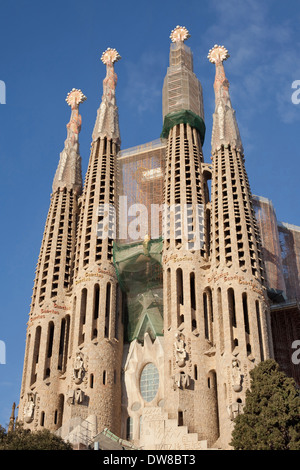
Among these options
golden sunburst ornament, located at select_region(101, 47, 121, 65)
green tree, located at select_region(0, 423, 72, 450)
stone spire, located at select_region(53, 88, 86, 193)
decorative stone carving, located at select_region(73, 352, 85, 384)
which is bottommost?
green tree, located at select_region(0, 423, 72, 450)

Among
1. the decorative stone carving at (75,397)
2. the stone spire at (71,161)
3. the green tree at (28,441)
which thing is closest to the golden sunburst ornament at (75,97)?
the stone spire at (71,161)

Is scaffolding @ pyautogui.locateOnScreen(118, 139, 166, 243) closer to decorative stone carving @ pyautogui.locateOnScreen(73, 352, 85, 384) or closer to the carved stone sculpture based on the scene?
decorative stone carving @ pyautogui.locateOnScreen(73, 352, 85, 384)

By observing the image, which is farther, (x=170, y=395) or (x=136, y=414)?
(x=136, y=414)

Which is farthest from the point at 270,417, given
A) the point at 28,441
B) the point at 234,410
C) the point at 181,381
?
the point at 28,441

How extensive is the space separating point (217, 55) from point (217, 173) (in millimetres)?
13943

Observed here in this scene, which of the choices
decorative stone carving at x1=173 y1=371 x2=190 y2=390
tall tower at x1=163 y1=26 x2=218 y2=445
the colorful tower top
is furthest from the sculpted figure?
the colorful tower top

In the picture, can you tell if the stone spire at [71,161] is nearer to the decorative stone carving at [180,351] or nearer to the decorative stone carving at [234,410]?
the decorative stone carving at [180,351]

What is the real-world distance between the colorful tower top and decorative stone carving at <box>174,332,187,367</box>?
20105 millimetres

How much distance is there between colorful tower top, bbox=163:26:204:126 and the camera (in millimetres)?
57906

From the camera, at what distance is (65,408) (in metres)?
44.4

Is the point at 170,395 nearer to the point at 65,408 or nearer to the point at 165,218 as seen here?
the point at 65,408

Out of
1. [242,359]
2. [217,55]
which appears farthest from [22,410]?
[217,55]

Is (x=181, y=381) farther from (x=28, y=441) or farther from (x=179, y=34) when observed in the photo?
(x=179, y=34)

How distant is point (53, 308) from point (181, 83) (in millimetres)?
21663
